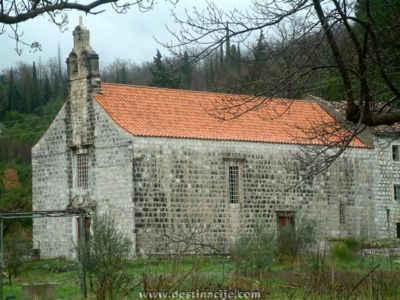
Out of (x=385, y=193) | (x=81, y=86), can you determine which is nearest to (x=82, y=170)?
(x=81, y=86)

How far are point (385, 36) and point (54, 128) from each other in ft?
92.4

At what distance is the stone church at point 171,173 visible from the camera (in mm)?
34094

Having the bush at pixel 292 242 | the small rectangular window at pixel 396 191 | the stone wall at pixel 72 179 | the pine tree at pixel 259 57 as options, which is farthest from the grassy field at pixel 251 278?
the small rectangular window at pixel 396 191

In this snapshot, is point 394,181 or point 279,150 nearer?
point 279,150

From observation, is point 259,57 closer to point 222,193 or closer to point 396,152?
point 222,193

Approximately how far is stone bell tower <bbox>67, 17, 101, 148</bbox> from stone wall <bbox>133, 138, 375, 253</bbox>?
3623 millimetres

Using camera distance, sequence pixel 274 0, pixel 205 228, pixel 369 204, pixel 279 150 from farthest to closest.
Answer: pixel 369 204 → pixel 279 150 → pixel 205 228 → pixel 274 0

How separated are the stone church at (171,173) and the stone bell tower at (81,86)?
42 mm

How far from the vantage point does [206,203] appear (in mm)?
35562

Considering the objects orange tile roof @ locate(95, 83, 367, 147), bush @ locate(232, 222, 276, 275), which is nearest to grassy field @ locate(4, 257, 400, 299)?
bush @ locate(232, 222, 276, 275)

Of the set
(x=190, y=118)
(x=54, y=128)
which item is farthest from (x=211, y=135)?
(x=54, y=128)

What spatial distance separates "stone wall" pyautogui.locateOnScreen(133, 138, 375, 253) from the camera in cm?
3397

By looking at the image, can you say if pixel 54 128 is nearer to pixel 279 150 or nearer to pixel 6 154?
pixel 279 150

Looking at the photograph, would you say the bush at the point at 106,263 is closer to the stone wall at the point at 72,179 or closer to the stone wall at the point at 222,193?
the stone wall at the point at 222,193
